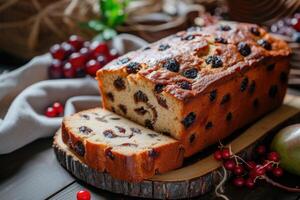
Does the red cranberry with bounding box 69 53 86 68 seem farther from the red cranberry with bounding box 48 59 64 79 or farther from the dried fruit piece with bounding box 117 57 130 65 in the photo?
the dried fruit piece with bounding box 117 57 130 65

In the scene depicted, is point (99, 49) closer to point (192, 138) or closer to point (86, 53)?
point (86, 53)

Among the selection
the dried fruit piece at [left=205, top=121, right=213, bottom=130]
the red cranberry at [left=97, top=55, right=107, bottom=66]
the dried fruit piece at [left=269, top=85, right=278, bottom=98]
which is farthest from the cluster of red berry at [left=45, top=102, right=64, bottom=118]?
the dried fruit piece at [left=269, top=85, right=278, bottom=98]

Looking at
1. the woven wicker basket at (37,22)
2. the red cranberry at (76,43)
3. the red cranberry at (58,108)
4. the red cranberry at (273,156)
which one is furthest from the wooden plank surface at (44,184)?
the woven wicker basket at (37,22)

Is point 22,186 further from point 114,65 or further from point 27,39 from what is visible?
point 27,39

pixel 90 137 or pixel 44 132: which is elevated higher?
pixel 90 137

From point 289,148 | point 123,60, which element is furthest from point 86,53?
point 289,148

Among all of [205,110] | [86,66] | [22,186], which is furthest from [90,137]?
[86,66]
